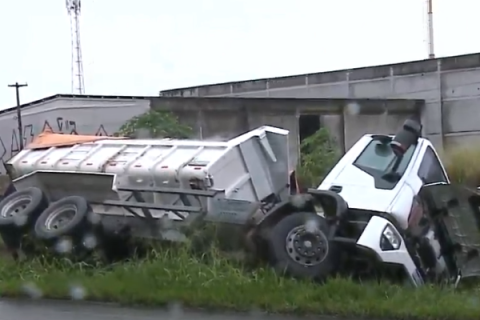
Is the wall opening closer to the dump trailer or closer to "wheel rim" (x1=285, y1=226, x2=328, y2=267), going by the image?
the dump trailer

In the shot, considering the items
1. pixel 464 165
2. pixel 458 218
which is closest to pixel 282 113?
pixel 464 165

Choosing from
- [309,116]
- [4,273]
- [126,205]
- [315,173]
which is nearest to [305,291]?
[126,205]

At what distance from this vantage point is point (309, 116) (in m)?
27.6

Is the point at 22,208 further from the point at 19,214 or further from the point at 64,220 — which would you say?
the point at 64,220

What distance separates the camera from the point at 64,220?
35.3ft

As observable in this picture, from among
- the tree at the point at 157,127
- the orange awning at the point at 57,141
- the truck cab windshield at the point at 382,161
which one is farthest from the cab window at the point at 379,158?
the tree at the point at 157,127

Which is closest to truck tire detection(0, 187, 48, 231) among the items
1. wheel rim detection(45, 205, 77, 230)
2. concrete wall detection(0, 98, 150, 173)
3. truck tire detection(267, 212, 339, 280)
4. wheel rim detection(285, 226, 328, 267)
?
wheel rim detection(45, 205, 77, 230)

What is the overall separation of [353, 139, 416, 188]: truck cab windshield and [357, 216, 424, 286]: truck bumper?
1018 millimetres

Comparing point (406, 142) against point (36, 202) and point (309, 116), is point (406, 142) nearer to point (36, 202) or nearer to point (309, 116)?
point (36, 202)

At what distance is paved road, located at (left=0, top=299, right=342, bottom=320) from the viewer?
789 centimetres

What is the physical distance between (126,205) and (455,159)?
971 cm

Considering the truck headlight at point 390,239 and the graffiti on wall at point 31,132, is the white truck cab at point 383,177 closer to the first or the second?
the truck headlight at point 390,239

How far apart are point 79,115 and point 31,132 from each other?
175 cm

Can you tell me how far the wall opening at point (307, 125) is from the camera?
2742cm
